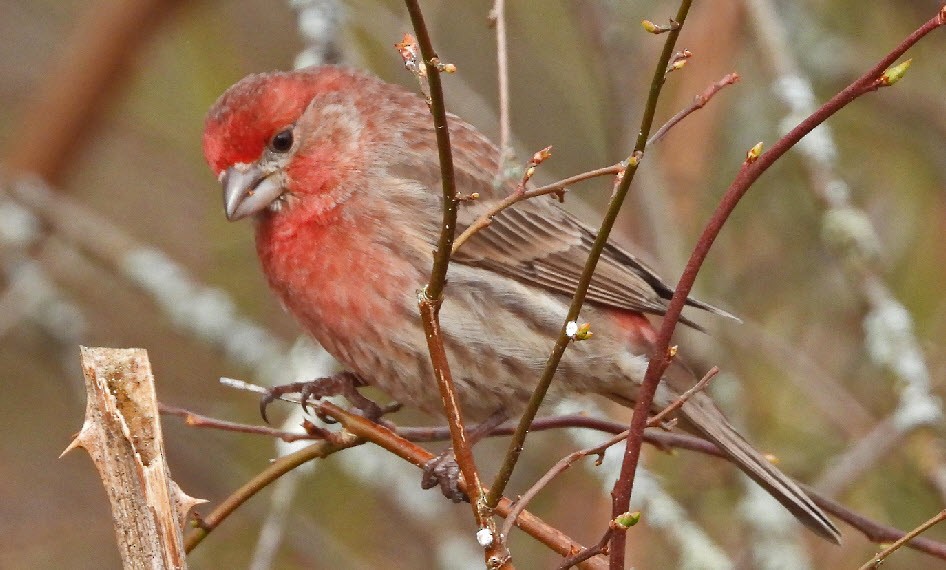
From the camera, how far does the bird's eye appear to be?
475 centimetres

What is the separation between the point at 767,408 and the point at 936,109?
155cm

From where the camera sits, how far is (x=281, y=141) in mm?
4762

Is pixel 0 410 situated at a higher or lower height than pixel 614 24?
lower

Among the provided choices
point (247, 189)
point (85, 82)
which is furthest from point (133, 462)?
point (85, 82)

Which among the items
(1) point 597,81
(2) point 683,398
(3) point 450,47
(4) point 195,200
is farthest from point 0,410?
(2) point 683,398

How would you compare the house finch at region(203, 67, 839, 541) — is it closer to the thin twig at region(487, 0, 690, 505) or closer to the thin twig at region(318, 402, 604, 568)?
the thin twig at region(318, 402, 604, 568)

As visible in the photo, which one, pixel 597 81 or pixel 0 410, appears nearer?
pixel 597 81

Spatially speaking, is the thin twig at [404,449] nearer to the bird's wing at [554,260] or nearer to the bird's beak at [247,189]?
the bird's beak at [247,189]

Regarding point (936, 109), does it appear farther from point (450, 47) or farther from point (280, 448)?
point (280, 448)

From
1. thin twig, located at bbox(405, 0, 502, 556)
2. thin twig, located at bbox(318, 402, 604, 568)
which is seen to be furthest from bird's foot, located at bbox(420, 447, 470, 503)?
thin twig, located at bbox(405, 0, 502, 556)

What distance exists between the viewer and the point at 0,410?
7.32 meters

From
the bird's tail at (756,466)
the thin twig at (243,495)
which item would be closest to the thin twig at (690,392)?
the thin twig at (243,495)

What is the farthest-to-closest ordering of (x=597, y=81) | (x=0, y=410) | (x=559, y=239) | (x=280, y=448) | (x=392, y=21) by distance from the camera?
(x=0, y=410), (x=597, y=81), (x=392, y=21), (x=559, y=239), (x=280, y=448)

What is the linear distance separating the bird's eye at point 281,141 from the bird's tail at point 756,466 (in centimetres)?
158
